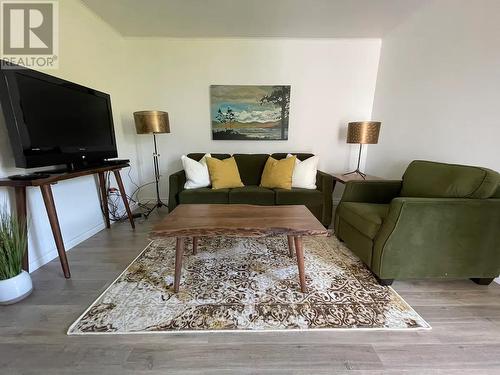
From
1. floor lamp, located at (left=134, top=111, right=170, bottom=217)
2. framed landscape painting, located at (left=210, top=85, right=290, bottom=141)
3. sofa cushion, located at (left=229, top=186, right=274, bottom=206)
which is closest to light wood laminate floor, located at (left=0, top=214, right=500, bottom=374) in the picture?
sofa cushion, located at (left=229, top=186, right=274, bottom=206)

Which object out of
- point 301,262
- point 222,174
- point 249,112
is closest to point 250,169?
point 222,174

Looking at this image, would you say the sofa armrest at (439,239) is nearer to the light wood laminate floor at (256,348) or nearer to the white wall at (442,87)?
the light wood laminate floor at (256,348)

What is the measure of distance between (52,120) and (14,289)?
1241 millimetres

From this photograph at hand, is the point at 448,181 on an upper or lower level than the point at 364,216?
upper

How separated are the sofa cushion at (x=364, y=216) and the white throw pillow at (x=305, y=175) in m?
0.65

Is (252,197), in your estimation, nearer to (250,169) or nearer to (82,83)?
(250,169)

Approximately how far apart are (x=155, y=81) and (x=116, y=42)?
2.05ft

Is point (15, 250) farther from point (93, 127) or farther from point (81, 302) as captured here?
point (93, 127)

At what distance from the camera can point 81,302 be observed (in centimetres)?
144

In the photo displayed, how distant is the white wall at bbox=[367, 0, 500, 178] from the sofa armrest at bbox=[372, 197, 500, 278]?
25.3 inches

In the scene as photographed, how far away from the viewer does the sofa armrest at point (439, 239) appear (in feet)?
4.74

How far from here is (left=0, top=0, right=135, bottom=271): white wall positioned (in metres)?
1.83

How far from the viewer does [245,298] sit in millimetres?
1467

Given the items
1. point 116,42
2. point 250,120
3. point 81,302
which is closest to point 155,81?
point 116,42
